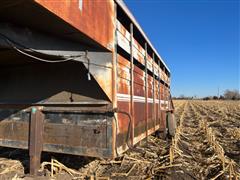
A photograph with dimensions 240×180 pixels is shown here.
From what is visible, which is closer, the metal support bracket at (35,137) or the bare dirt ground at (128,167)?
the metal support bracket at (35,137)

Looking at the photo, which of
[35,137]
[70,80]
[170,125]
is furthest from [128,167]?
[170,125]

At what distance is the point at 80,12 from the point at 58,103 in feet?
5.15

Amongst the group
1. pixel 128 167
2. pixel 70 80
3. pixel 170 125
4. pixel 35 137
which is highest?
pixel 70 80

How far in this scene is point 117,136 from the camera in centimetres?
347

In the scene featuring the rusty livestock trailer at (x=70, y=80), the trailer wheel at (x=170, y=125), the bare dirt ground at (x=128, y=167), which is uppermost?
the rusty livestock trailer at (x=70, y=80)

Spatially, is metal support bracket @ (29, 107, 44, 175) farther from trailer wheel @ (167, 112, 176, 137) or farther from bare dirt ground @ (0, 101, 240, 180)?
trailer wheel @ (167, 112, 176, 137)

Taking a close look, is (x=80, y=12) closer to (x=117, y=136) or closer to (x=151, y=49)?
(x=117, y=136)

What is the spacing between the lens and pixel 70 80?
12.4 ft

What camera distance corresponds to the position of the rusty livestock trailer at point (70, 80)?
2.67 metres

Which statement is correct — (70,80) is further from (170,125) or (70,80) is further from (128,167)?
(170,125)

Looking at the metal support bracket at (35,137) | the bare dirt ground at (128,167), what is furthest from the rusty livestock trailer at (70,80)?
the bare dirt ground at (128,167)

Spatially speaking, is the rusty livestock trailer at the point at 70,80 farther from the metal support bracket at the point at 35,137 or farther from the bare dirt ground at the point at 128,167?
the bare dirt ground at the point at 128,167

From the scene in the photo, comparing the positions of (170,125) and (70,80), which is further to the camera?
(170,125)

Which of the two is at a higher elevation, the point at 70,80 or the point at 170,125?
the point at 70,80
